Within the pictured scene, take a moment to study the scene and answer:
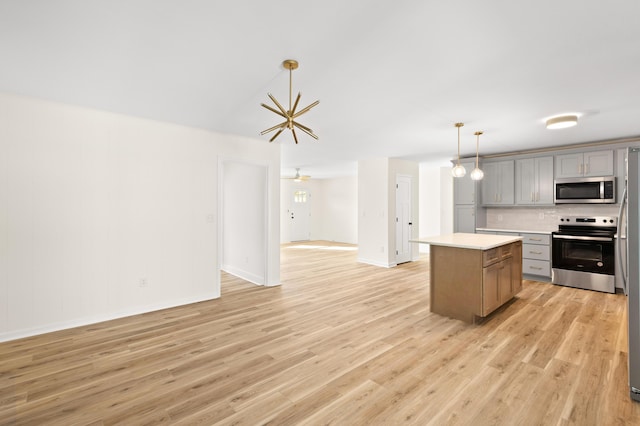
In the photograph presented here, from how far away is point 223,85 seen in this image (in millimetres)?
2846

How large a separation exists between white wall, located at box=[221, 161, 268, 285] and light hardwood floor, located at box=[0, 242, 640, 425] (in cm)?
130

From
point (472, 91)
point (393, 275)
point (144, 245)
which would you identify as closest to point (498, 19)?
point (472, 91)

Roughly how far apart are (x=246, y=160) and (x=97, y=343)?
294 centimetres

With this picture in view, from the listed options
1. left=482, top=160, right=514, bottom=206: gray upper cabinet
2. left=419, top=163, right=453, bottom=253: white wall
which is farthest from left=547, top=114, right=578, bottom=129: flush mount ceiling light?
left=419, top=163, right=453, bottom=253: white wall

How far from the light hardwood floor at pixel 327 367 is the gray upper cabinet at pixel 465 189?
2587 mm

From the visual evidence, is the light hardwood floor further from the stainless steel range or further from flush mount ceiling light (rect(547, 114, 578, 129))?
flush mount ceiling light (rect(547, 114, 578, 129))

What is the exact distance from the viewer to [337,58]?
92.4 inches

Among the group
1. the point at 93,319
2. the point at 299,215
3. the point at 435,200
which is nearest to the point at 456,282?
the point at 93,319

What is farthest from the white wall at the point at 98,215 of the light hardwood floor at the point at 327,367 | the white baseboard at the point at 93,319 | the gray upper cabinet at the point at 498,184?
the gray upper cabinet at the point at 498,184

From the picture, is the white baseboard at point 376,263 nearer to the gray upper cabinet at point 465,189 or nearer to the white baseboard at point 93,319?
the gray upper cabinet at point 465,189

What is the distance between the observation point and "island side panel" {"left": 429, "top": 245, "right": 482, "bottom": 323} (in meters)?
3.41

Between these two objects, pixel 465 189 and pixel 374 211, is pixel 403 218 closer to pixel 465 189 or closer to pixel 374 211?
pixel 374 211

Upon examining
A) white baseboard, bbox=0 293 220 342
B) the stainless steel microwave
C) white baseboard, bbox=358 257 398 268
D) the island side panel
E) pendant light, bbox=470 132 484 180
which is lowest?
white baseboard, bbox=0 293 220 342

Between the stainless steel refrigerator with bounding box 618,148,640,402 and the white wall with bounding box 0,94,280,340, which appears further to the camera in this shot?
the white wall with bounding box 0,94,280,340
